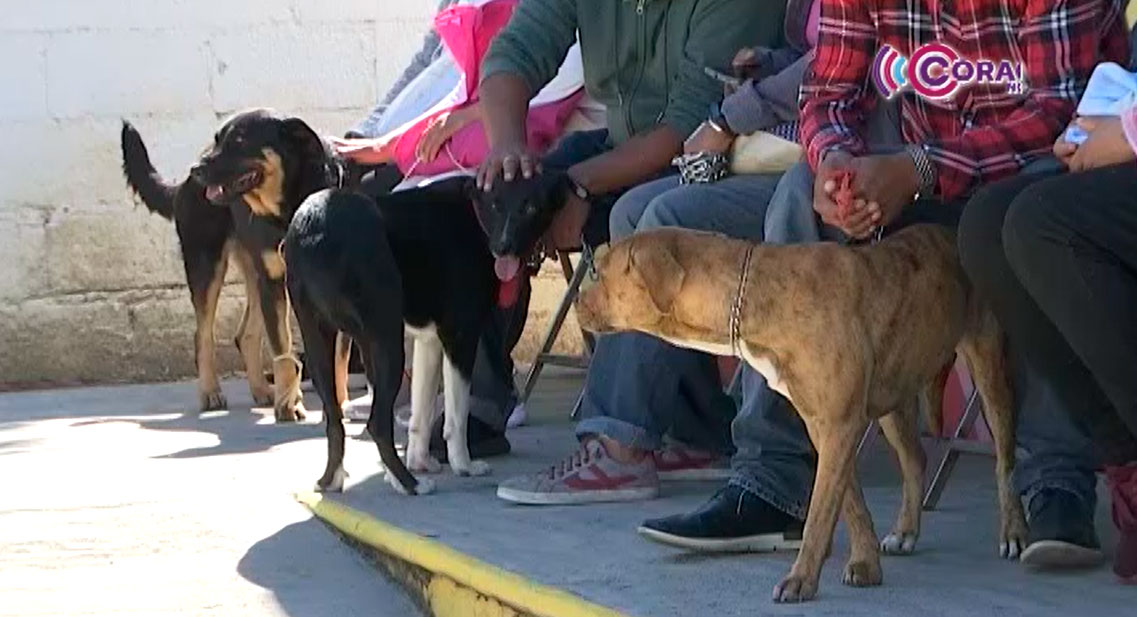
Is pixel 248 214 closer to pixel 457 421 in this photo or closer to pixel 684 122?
pixel 457 421

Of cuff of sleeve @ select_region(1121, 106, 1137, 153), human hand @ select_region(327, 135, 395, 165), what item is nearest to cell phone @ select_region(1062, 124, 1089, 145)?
cuff of sleeve @ select_region(1121, 106, 1137, 153)

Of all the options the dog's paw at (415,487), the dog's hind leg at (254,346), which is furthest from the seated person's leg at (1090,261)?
the dog's hind leg at (254,346)

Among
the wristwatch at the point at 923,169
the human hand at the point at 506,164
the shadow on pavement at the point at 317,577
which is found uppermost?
the wristwatch at the point at 923,169

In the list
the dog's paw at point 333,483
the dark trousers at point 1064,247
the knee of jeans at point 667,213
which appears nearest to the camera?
the dark trousers at point 1064,247

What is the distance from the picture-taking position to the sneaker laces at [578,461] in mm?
5094

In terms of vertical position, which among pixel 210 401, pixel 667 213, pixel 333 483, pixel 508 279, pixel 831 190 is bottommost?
pixel 210 401

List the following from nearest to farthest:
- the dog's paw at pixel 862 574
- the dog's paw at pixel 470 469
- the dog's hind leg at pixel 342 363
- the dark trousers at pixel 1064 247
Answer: the dark trousers at pixel 1064 247
the dog's paw at pixel 862 574
the dog's paw at pixel 470 469
the dog's hind leg at pixel 342 363

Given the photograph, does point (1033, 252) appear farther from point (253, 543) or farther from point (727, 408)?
point (253, 543)

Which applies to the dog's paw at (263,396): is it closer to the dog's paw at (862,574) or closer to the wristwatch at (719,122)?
the wristwatch at (719,122)

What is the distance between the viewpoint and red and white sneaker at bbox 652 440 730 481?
5.38 meters

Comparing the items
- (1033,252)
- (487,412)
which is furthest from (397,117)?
(1033,252)

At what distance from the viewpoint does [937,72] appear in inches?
167

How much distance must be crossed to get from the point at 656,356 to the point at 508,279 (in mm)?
698

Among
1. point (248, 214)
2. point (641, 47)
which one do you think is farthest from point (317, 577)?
point (248, 214)
